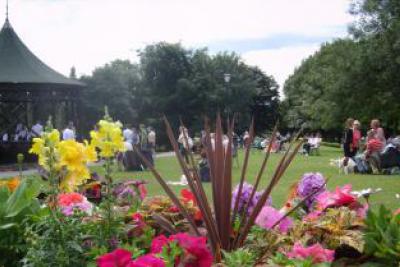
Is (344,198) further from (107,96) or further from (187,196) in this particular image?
(107,96)

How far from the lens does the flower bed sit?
2.47 metres

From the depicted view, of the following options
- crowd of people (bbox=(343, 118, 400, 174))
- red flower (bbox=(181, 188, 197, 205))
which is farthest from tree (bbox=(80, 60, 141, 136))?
red flower (bbox=(181, 188, 197, 205))

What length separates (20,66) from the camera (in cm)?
2997

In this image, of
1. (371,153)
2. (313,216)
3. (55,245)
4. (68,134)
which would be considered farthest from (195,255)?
(371,153)

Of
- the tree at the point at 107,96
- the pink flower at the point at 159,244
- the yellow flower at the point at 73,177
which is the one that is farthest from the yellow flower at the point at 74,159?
the tree at the point at 107,96

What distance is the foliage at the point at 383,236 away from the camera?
2498 millimetres

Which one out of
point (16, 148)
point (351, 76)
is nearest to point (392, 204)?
point (16, 148)

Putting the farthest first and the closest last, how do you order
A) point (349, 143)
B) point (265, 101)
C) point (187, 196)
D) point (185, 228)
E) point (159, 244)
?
point (265, 101), point (349, 143), point (187, 196), point (185, 228), point (159, 244)

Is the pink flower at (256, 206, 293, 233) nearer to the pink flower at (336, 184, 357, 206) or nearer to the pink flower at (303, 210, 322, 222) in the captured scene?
the pink flower at (303, 210, 322, 222)

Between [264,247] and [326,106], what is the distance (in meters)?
52.3

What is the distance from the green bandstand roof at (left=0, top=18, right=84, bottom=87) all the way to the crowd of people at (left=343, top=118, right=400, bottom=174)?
1452cm

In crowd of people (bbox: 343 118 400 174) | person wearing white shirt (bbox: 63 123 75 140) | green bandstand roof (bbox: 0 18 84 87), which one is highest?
green bandstand roof (bbox: 0 18 84 87)

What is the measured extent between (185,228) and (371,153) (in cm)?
1793

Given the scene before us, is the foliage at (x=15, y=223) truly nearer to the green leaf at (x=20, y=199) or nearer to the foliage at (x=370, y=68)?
the green leaf at (x=20, y=199)
